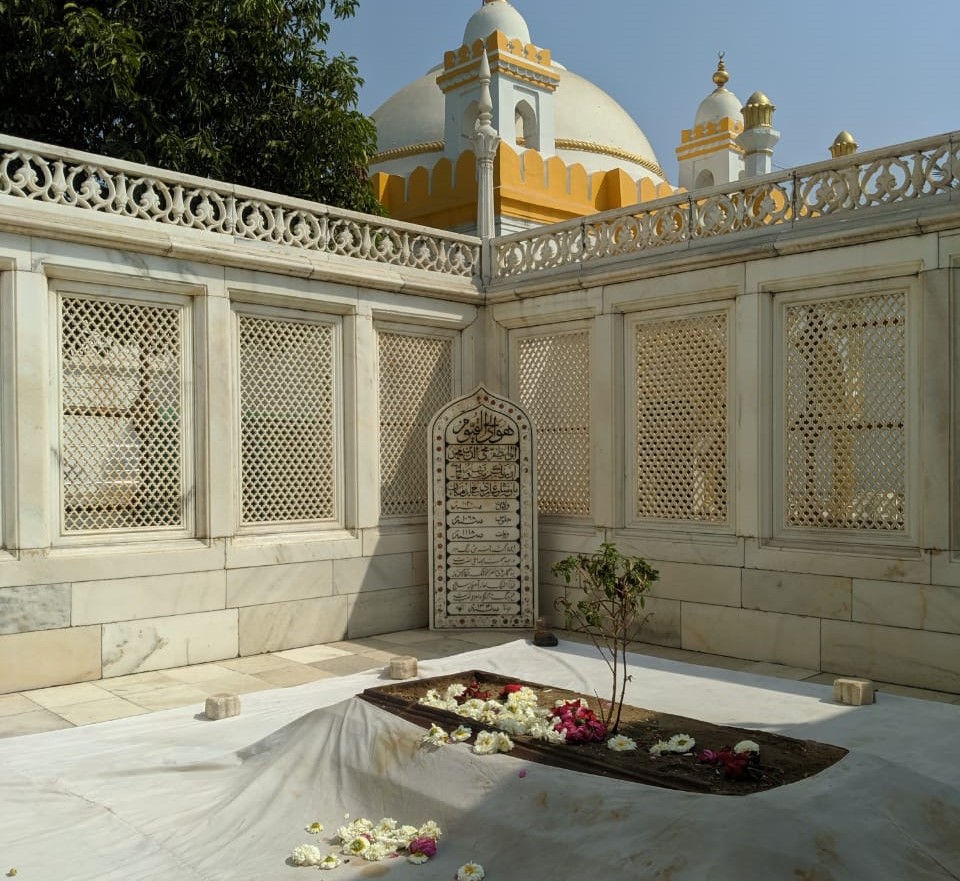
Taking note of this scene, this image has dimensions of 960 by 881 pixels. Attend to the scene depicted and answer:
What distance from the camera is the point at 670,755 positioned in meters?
4.05

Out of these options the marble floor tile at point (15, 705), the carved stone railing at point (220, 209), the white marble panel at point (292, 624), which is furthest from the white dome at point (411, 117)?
the marble floor tile at point (15, 705)

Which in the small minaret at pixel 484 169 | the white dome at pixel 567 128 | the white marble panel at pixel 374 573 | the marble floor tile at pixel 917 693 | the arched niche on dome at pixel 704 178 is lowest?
the marble floor tile at pixel 917 693

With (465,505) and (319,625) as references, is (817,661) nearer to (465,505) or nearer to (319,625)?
(465,505)

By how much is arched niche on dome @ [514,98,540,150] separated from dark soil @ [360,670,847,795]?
11304 millimetres

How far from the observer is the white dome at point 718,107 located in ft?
59.3

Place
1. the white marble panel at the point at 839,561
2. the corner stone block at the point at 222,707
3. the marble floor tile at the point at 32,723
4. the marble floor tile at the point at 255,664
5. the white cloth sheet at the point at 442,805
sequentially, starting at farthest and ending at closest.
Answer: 1. the marble floor tile at the point at 255,664
2. the white marble panel at the point at 839,561
3. the corner stone block at the point at 222,707
4. the marble floor tile at the point at 32,723
5. the white cloth sheet at the point at 442,805

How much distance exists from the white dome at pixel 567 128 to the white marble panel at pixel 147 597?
1047 cm

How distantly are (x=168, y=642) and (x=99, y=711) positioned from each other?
1.20 meters

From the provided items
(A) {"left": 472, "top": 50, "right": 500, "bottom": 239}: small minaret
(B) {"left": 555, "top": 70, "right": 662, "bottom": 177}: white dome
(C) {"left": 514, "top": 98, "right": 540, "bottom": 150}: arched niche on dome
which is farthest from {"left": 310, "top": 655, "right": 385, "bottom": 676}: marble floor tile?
(B) {"left": 555, "top": 70, "right": 662, "bottom": 177}: white dome

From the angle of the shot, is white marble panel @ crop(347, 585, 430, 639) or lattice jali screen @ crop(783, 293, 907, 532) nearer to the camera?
lattice jali screen @ crop(783, 293, 907, 532)

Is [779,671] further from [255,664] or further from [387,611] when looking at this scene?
[255,664]

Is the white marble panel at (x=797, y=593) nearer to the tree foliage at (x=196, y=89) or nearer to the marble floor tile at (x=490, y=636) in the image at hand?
the marble floor tile at (x=490, y=636)

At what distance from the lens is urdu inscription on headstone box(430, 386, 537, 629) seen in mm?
8602

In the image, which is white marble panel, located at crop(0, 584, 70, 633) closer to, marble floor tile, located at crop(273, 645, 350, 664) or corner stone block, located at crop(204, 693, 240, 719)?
corner stone block, located at crop(204, 693, 240, 719)
